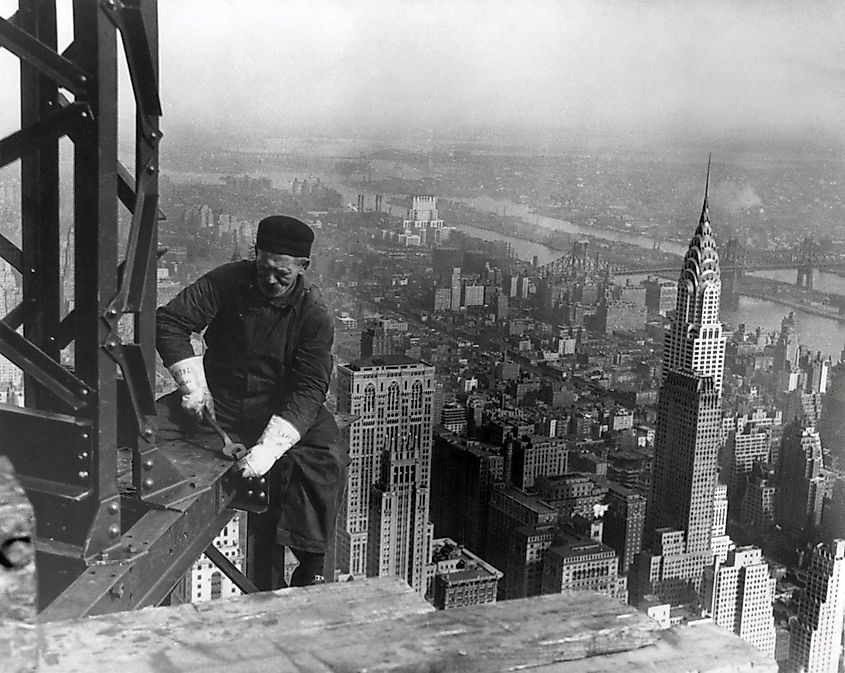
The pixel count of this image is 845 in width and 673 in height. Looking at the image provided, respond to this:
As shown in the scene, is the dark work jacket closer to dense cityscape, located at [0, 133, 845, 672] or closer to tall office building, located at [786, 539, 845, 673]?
dense cityscape, located at [0, 133, 845, 672]

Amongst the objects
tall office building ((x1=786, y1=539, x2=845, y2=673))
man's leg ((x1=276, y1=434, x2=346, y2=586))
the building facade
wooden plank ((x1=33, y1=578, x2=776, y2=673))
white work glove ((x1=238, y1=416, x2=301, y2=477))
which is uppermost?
wooden plank ((x1=33, y1=578, x2=776, y2=673))

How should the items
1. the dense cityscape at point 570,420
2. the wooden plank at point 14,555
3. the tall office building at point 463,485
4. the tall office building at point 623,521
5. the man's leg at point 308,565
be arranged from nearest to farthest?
the wooden plank at point 14,555 < the man's leg at point 308,565 < the dense cityscape at point 570,420 < the tall office building at point 463,485 < the tall office building at point 623,521

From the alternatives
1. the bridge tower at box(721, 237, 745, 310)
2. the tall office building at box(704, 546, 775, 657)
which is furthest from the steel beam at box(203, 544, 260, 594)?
the bridge tower at box(721, 237, 745, 310)

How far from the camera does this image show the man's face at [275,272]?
3.87m

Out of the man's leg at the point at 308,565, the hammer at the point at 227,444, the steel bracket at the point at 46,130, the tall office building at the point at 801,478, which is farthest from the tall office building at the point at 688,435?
the steel bracket at the point at 46,130

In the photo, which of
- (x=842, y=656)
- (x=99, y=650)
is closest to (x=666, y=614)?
(x=842, y=656)

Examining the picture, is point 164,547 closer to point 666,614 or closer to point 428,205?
point 428,205

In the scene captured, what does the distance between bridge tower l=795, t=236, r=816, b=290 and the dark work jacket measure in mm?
3965

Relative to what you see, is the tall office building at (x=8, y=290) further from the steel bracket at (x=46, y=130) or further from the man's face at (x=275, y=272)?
the steel bracket at (x=46, y=130)

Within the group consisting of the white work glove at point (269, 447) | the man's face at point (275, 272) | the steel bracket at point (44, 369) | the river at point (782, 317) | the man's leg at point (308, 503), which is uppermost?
the man's face at point (275, 272)

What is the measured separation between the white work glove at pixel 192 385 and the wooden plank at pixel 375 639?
267cm

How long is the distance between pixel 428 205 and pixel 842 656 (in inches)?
153

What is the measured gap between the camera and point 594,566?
6.28 metres

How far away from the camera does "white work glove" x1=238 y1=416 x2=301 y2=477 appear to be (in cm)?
375
